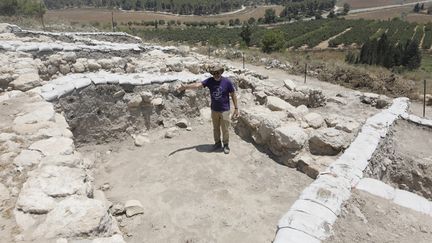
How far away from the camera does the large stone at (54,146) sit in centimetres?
415

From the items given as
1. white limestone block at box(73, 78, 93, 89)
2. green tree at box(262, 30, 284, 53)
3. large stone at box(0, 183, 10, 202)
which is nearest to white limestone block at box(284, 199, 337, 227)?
large stone at box(0, 183, 10, 202)

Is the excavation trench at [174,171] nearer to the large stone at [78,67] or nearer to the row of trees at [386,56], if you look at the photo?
the large stone at [78,67]

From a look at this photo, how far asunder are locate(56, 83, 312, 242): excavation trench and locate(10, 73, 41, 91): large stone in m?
0.86

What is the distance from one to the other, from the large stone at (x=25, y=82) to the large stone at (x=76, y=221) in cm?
405

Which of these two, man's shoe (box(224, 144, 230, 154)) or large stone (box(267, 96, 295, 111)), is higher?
large stone (box(267, 96, 295, 111))

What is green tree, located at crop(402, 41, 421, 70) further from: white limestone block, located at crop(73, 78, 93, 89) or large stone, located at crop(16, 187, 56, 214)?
large stone, located at crop(16, 187, 56, 214)

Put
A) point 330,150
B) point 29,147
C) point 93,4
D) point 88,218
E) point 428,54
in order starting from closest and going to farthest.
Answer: point 88,218 → point 29,147 → point 330,150 → point 428,54 → point 93,4

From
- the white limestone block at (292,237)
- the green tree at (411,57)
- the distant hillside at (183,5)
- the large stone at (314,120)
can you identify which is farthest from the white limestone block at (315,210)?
the distant hillside at (183,5)

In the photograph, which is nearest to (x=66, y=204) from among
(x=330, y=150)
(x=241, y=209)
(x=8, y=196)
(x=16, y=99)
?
(x=8, y=196)

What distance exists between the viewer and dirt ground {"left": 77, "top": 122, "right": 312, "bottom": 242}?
174 inches

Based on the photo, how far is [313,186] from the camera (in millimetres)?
3881

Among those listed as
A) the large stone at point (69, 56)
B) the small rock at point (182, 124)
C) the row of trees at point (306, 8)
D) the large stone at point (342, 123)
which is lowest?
the small rock at point (182, 124)

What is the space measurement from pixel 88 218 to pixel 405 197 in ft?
11.6

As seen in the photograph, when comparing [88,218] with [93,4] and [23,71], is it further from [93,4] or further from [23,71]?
[93,4]
